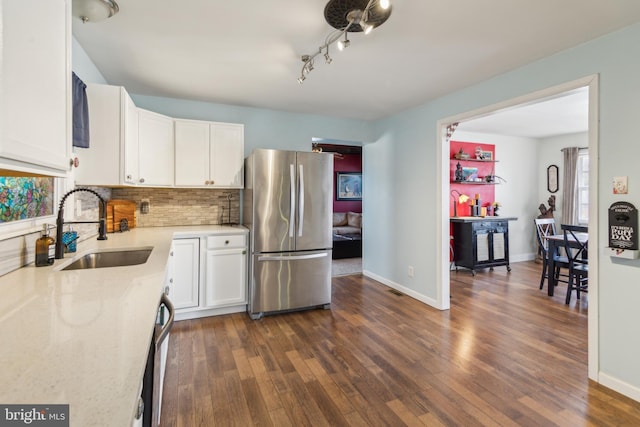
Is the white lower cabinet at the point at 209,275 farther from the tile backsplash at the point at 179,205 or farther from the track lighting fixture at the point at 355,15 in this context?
the track lighting fixture at the point at 355,15

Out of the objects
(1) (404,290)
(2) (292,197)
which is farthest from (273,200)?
(1) (404,290)

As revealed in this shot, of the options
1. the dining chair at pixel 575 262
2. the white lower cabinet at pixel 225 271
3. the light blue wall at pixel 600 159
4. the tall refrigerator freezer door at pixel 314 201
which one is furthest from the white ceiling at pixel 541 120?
the white lower cabinet at pixel 225 271

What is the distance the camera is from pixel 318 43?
2221 mm

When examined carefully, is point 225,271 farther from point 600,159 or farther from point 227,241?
point 600,159

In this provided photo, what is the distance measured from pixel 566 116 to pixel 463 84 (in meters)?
2.69

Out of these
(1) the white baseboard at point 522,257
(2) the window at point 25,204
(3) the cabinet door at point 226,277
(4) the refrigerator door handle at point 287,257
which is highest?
(2) the window at point 25,204

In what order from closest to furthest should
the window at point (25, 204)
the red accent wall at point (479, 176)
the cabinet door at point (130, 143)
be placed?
the window at point (25, 204)
the cabinet door at point (130, 143)
the red accent wall at point (479, 176)

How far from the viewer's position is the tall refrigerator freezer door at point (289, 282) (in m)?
3.20

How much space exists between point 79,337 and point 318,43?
219 centimetres

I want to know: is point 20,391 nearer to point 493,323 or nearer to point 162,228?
point 162,228

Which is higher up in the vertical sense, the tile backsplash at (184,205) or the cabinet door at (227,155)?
the cabinet door at (227,155)

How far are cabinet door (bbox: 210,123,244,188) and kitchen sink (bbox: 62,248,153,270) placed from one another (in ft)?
4.64

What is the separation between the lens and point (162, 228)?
11.0ft

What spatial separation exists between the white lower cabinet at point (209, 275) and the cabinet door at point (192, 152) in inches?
27.2
